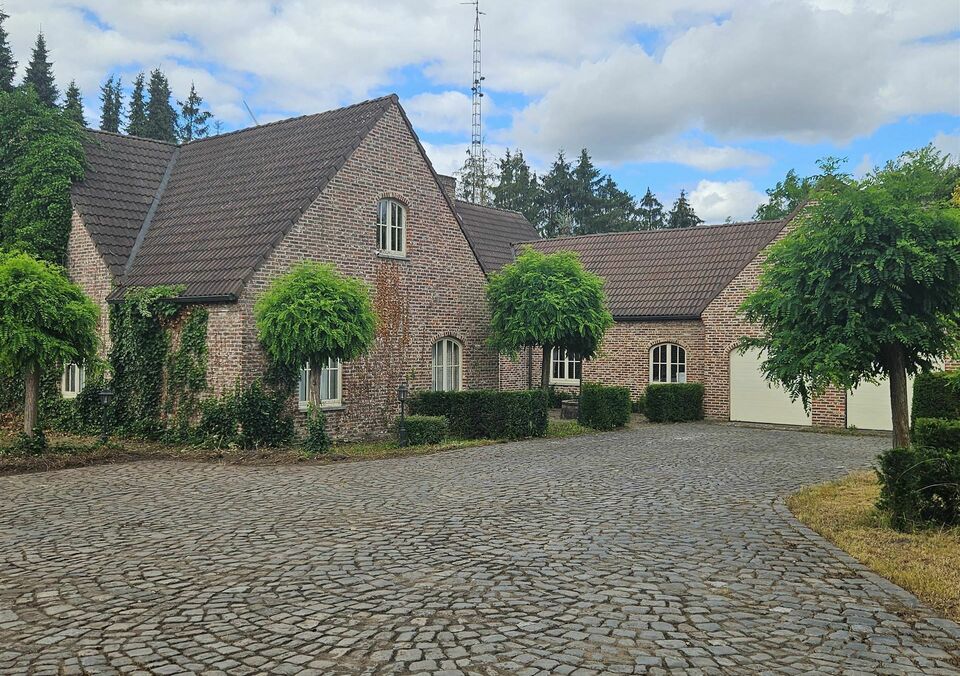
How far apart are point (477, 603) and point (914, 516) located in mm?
5212

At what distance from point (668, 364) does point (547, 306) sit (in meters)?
7.64

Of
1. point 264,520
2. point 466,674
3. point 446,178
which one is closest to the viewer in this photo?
point 466,674

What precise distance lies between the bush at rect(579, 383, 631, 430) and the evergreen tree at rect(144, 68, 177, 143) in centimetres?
4417

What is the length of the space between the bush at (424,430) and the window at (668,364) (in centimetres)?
1050

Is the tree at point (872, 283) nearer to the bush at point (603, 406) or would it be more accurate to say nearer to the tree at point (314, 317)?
the tree at point (314, 317)

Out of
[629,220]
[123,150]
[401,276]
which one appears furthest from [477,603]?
[629,220]

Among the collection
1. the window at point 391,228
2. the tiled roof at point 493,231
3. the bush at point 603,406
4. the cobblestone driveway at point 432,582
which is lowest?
the cobblestone driveway at point 432,582

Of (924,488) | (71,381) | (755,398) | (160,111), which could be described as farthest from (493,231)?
(160,111)

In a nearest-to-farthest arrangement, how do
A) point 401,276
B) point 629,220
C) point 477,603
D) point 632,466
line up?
point 477,603, point 632,466, point 401,276, point 629,220

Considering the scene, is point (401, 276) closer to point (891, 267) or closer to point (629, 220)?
point (891, 267)

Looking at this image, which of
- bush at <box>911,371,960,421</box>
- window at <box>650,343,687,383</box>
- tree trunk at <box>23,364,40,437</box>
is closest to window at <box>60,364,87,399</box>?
tree trunk at <box>23,364,40,437</box>

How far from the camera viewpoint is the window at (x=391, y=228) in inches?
784

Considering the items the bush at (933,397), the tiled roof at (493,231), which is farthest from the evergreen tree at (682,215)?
the bush at (933,397)

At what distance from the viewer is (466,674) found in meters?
5.03
